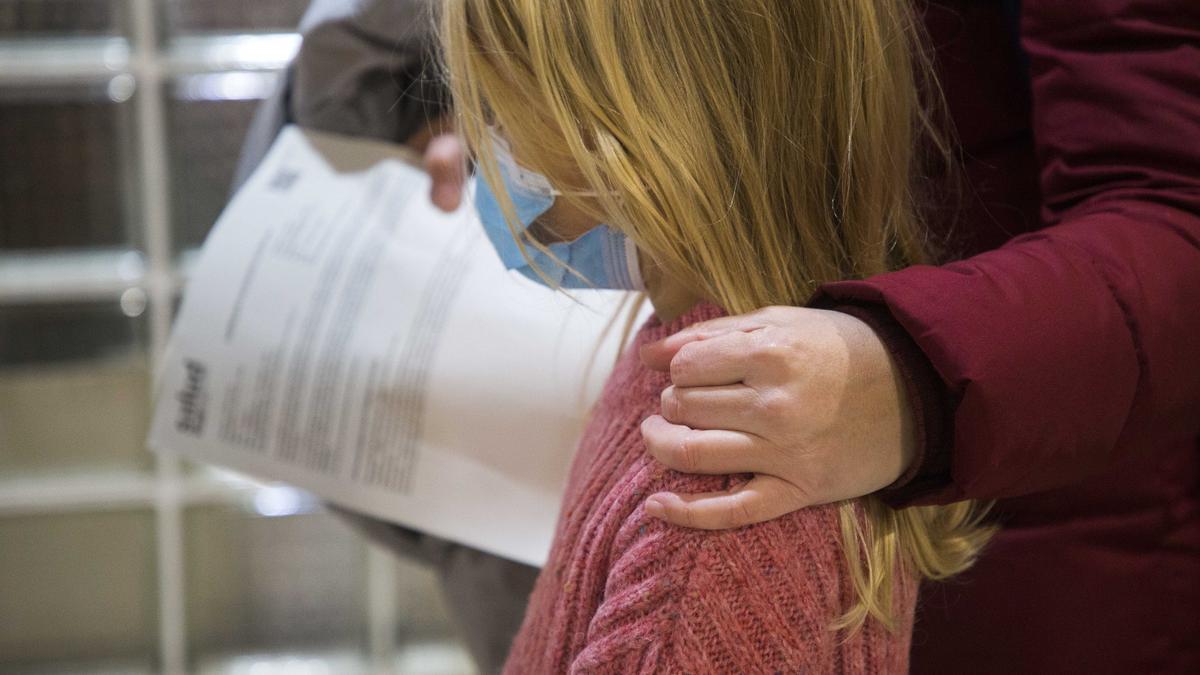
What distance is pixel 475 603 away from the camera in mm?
875

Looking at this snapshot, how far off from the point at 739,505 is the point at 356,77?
0.56m

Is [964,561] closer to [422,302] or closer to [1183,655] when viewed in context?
[1183,655]

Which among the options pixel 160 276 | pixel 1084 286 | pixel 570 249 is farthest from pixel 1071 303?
pixel 160 276

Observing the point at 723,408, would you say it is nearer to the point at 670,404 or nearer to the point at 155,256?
the point at 670,404

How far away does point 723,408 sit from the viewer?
478mm

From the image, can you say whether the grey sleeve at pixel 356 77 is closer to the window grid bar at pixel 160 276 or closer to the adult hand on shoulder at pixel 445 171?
the adult hand on shoulder at pixel 445 171

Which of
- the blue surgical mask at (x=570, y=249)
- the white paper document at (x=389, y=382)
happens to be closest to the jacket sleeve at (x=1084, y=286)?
the blue surgical mask at (x=570, y=249)

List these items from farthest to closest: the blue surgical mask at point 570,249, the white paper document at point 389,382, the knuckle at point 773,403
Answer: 1. the white paper document at point 389,382
2. the blue surgical mask at point 570,249
3. the knuckle at point 773,403

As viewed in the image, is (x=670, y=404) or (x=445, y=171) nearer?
(x=670, y=404)

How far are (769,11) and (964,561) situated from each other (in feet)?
1.01

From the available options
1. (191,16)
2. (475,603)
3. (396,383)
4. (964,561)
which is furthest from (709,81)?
(191,16)

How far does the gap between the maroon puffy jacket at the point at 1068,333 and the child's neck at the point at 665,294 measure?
0.31 feet

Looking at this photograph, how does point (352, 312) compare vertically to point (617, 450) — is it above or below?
above

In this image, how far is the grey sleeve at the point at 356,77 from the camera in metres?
0.86
